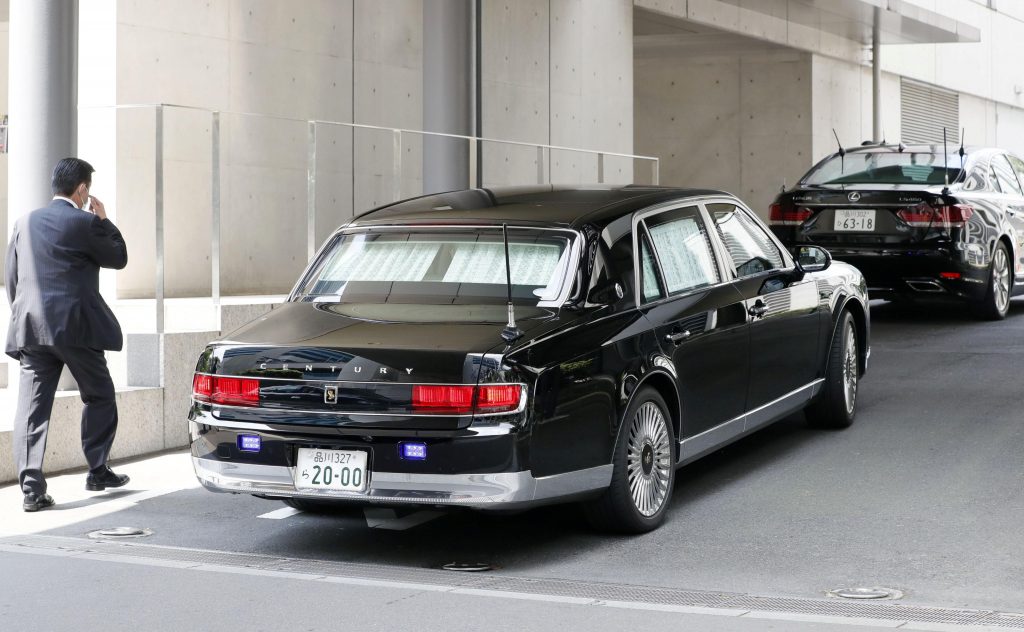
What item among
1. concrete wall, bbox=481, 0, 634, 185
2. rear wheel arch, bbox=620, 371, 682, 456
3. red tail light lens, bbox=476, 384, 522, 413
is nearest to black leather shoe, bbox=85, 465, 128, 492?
red tail light lens, bbox=476, 384, 522, 413

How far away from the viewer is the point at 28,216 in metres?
7.51

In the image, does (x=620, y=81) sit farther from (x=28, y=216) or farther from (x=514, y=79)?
(x=28, y=216)

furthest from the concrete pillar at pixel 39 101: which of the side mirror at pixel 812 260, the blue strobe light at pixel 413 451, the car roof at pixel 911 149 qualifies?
the car roof at pixel 911 149

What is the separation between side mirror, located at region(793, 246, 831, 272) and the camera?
852 centimetres

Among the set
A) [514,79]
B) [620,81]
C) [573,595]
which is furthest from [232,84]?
[573,595]

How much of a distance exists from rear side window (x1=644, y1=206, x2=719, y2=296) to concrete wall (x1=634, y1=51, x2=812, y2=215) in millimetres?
19566

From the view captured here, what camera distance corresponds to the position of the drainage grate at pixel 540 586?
5172mm

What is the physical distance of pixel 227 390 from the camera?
6141 millimetres

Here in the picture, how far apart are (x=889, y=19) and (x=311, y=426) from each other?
21.8 metres

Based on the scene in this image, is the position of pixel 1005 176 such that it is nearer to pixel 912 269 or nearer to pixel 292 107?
pixel 912 269

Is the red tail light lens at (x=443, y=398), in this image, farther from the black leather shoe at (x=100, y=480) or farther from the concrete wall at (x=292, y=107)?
the concrete wall at (x=292, y=107)

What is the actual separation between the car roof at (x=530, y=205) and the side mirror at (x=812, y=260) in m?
1.14

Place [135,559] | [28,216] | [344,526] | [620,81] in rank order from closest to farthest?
[135,559] → [344,526] → [28,216] → [620,81]

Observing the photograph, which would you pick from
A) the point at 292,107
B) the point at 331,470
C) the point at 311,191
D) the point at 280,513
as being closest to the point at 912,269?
the point at 311,191
